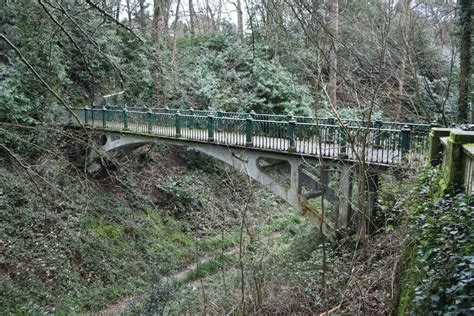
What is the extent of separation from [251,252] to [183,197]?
29.5 feet

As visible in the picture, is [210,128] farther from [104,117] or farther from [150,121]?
[104,117]

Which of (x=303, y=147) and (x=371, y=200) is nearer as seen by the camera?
(x=371, y=200)

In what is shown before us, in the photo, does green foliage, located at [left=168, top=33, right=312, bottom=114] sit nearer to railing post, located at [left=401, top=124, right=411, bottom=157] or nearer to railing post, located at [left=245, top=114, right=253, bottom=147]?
railing post, located at [left=245, top=114, right=253, bottom=147]

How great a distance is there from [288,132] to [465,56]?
5.61 metres

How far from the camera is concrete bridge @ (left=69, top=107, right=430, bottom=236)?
28.0 ft

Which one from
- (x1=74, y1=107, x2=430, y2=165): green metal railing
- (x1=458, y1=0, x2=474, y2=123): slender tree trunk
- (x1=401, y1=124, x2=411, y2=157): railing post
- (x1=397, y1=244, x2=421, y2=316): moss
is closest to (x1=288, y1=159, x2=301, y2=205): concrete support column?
(x1=74, y1=107, x2=430, y2=165): green metal railing

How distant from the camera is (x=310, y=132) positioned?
1000 cm

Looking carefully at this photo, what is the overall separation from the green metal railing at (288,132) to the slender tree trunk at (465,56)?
7.28 feet

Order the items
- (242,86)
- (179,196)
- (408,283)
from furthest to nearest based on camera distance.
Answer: (242,86) → (179,196) → (408,283)

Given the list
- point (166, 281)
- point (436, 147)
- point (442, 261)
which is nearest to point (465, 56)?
point (436, 147)

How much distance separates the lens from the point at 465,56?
1121cm

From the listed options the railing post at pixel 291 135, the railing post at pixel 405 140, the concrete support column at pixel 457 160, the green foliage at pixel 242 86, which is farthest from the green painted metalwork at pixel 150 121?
the concrete support column at pixel 457 160

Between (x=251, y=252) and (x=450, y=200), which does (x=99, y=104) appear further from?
(x=450, y=200)

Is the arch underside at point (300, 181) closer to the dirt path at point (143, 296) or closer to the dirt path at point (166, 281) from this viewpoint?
the dirt path at point (166, 281)
